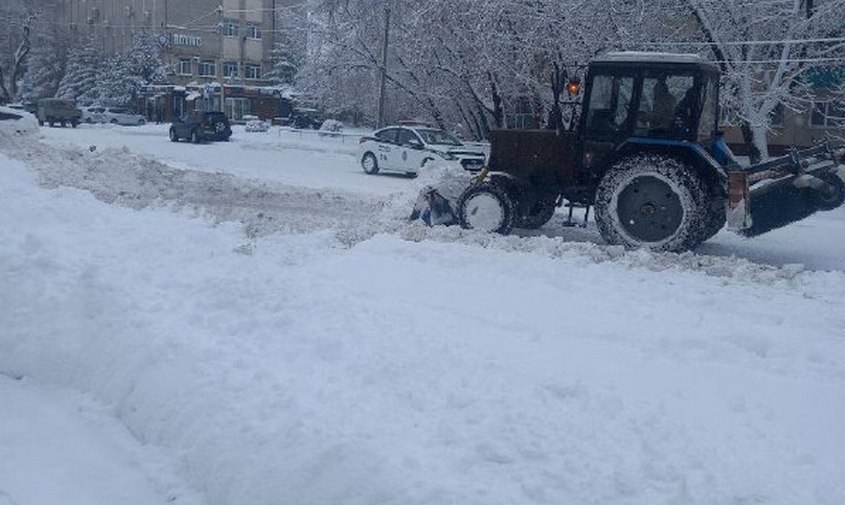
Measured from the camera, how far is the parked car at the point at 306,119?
63.7m

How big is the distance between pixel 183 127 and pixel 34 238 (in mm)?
33109

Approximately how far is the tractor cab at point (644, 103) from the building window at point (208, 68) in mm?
68152

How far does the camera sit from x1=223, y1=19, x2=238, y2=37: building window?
77188mm

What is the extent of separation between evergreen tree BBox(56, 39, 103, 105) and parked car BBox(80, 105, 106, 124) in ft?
31.6

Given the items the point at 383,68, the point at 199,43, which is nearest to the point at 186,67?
the point at 199,43

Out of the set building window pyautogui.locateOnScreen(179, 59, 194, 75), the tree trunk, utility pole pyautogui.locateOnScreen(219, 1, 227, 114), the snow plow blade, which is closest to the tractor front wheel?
the snow plow blade

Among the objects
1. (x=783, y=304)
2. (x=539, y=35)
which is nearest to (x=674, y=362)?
(x=783, y=304)

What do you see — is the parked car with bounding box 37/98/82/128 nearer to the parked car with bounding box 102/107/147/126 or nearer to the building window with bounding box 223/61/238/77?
the parked car with bounding box 102/107/147/126

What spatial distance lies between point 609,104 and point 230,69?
229 ft

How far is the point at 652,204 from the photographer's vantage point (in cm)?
1242

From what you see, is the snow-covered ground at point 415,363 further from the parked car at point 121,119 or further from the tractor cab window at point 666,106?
the parked car at point 121,119

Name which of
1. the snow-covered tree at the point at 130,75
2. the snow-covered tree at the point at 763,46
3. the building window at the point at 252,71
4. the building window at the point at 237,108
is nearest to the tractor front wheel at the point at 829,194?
the snow-covered tree at the point at 763,46

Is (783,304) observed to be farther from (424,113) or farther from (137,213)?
(424,113)

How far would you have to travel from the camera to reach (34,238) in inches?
380
